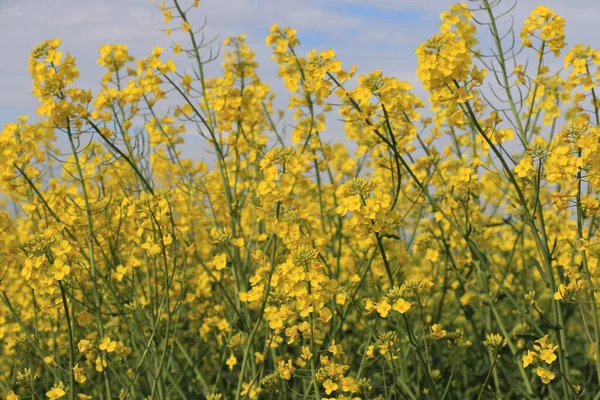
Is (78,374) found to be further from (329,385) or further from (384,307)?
(384,307)

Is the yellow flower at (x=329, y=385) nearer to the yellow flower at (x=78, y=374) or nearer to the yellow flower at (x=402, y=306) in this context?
the yellow flower at (x=402, y=306)

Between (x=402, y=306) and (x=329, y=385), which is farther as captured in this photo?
(x=329, y=385)

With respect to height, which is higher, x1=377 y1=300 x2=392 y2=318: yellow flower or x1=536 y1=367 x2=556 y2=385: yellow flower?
x1=377 y1=300 x2=392 y2=318: yellow flower

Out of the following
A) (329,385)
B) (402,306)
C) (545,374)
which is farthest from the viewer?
(545,374)

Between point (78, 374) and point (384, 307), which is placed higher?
point (384, 307)

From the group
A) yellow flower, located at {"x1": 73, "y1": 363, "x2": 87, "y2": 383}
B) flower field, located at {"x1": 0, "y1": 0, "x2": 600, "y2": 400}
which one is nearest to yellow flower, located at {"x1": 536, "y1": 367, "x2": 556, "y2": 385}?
flower field, located at {"x1": 0, "y1": 0, "x2": 600, "y2": 400}

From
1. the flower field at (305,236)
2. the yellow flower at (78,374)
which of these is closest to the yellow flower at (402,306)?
the flower field at (305,236)

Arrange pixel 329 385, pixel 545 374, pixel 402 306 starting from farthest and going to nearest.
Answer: pixel 545 374 < pixel 329 385 < pixel 402 306

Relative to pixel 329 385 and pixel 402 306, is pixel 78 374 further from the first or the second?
pixel 402 306

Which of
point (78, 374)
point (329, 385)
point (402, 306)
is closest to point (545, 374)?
point (402, 306)

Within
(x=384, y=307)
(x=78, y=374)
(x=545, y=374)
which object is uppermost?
(x=384, y=307)

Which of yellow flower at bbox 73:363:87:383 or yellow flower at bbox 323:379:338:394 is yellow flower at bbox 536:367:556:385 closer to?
yellow flower at bbox 323:379:338:394

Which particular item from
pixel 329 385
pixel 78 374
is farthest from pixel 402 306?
pixel 78 374

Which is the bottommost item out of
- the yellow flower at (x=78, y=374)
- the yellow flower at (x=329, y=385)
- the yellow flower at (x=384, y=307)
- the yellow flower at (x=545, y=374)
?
the yellow flower at (x=545, y=374)
